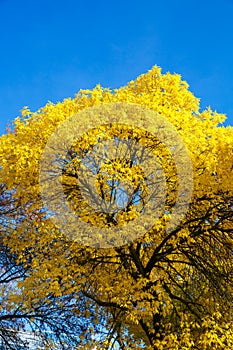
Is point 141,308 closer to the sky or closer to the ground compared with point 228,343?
closer to the sky

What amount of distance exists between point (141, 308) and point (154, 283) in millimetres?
1069

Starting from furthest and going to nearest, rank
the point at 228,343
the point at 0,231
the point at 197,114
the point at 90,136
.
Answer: the point at 0,231, the point at 197,114, the point at 90,136, the point at 228,343

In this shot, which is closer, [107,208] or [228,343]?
[228,343]

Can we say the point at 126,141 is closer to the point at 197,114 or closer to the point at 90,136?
the point at 90,136

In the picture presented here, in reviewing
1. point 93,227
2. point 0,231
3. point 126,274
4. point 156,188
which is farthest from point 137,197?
point 0,231

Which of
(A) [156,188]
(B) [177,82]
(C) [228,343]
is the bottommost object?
(C) [228,343]

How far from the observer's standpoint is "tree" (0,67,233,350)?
41.6 feet

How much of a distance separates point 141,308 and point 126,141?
17.7 ft

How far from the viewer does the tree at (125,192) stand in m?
12.7

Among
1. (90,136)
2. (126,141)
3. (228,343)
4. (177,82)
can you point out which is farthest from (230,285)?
(177,82)

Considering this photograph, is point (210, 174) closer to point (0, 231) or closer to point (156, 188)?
point (156, 188)

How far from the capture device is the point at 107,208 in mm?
13617

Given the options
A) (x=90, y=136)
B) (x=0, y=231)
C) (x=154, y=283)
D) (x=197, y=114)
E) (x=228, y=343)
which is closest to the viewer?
(x=228, y=343)

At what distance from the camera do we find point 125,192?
13508 millimetres
